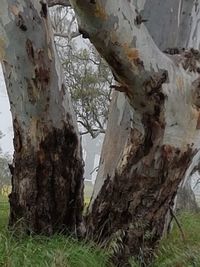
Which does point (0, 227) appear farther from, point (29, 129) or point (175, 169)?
point (175, 169)

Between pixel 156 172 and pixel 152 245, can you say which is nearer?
pixel 156 172

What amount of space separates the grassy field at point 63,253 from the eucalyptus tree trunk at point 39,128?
0.72 feet

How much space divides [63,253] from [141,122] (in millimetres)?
1029

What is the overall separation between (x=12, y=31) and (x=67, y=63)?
23.5 feet

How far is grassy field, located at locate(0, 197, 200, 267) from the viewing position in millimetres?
3646

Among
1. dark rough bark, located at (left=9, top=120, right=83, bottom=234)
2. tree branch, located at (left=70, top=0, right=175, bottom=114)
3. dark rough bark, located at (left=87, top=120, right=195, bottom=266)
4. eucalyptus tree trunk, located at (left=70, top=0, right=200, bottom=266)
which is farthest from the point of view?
dark rough bark, located at (left=9, top=120, right=83, bottom=234)

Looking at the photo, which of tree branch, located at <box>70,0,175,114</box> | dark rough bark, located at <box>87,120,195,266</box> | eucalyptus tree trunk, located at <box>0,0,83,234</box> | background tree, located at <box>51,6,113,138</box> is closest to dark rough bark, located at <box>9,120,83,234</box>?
eucalyptus tree trunk, located at <box>0,0,83,234</box>

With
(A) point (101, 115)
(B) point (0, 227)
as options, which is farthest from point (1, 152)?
(B) point (0, 227)

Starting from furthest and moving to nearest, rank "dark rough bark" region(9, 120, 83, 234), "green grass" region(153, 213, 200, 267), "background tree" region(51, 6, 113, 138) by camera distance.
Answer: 1. "background tree" region(51, 6, 113, 138)
2. "dark rough bark" region(9, 120, 83, 234)
3. "green grass" region(153, 213, 200, 267)

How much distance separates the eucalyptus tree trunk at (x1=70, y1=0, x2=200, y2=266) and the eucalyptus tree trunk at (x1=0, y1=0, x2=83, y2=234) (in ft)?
0.96

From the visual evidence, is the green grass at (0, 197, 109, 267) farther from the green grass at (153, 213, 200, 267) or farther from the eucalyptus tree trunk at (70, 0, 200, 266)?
the green grass at (153, 213, 200, 267)

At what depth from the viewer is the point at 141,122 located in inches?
152

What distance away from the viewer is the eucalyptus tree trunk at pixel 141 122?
3.32 meters

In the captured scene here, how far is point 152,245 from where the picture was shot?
425 centimetres
